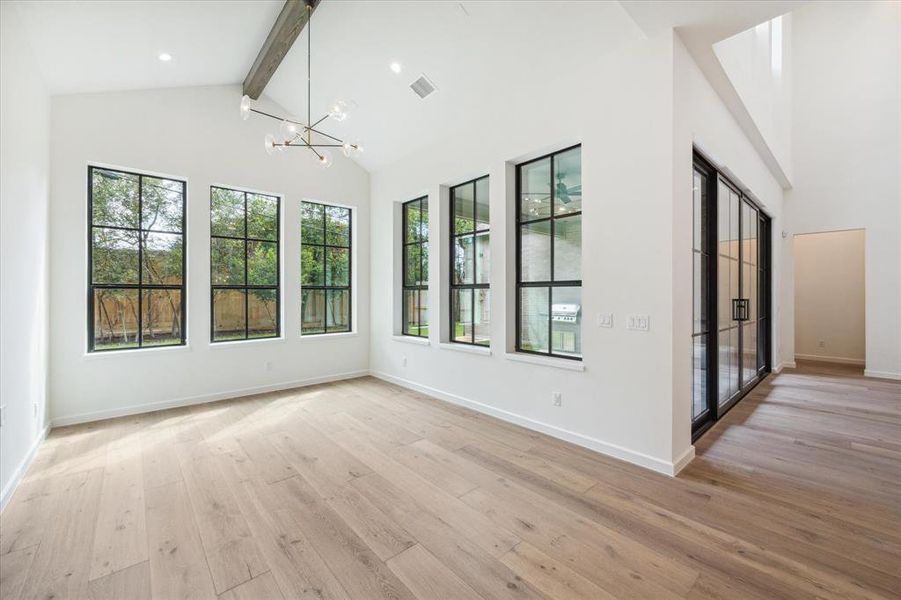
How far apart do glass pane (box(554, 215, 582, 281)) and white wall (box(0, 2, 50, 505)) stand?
400 cm

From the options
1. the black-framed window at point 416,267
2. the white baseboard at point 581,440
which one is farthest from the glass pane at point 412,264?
the white baseboard at point 581,440

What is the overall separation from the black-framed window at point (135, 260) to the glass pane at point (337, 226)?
178 centimetres

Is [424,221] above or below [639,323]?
above

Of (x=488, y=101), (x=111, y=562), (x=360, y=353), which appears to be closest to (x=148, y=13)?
(x=488, y=101)

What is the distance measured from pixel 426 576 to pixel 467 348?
2732 mm

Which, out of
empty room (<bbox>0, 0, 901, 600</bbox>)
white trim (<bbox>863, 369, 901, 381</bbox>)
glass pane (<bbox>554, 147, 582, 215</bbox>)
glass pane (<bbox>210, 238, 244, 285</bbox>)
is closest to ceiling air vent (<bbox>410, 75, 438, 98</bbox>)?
empty room (<bbox>0, 0, 901, 600</bbox>)

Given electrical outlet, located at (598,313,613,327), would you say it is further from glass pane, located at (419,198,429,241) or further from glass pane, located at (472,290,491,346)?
glass pane, located at (419,198,429,241)

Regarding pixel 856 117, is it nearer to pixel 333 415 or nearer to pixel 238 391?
pixel 333 415

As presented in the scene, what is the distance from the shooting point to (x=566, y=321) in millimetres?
Answer: 3604

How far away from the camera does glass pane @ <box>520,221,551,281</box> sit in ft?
12.3

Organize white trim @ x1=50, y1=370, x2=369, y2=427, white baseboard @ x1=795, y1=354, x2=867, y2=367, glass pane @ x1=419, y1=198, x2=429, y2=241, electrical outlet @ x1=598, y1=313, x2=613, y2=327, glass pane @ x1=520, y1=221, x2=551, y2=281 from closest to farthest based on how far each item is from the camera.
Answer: electrical outlet @ x1=598, y1=313, x2=613, y2=327, glass pane @ x1=520, y1=221, x2=551, y2=281, white trim @ x1=50, y1=370, x2=369, y2=427, glass pane @ x1=419, y1=198, x2=429, y2=241, white baseboard @ x1=795, y1=354, x2=867, y2=367

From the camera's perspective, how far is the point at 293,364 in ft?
17.5

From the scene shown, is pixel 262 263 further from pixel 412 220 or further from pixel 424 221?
pixel 424 221

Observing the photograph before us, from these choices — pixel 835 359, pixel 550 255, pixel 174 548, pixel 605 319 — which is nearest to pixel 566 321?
pixel 605 319
